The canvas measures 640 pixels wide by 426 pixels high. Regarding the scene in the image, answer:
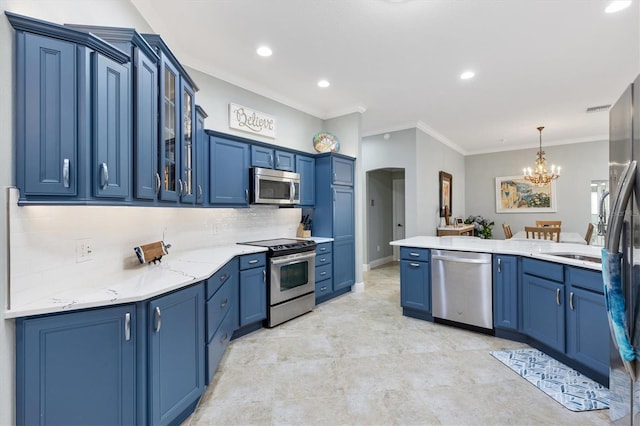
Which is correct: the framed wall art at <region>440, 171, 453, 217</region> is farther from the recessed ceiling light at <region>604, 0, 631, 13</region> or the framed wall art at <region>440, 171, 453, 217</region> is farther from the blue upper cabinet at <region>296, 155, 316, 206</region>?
the recessed ceiling light at <region>604, 0, 631, 13</region>

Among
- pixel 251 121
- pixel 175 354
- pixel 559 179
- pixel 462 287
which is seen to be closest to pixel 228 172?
pixel 251 121

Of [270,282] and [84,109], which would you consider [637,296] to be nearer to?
[84,109]

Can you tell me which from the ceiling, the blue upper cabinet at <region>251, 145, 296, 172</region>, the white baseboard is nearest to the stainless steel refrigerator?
the ceiling

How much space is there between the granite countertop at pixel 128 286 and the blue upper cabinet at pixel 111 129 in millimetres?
518

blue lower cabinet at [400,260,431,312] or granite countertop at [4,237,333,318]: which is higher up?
granite countertop at [4,237,333,318]

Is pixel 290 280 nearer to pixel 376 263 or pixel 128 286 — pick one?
pixel 128 286

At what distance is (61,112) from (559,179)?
901 centimetres

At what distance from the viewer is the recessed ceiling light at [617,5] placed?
7.57ft

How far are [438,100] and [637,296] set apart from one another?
4.08 metres

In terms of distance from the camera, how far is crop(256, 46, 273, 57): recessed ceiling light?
2.97 metres

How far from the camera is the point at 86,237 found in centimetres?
175

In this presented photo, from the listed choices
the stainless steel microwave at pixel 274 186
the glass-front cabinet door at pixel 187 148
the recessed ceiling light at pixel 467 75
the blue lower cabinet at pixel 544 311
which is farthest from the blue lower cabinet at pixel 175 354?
the recessed ceiling light at pixel 467 75

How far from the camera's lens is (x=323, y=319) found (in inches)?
138

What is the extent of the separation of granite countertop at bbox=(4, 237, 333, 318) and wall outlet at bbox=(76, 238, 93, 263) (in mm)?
149
